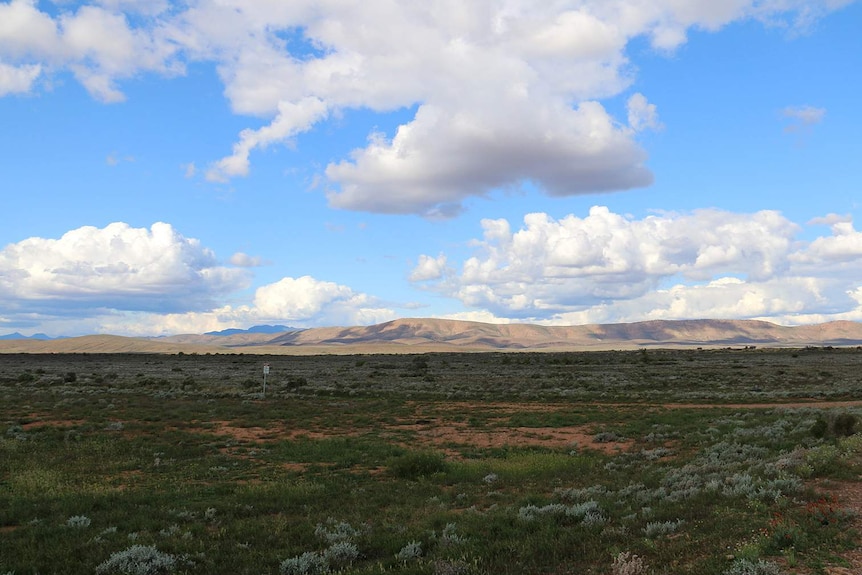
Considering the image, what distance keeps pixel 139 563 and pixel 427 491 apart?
25.2 feet

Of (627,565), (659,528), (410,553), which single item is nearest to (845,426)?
(659,528)

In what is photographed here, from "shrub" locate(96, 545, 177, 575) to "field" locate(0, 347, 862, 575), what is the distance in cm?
3

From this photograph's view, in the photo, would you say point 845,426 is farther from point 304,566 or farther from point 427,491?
point 304,566

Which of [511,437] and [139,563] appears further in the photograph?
[511,437]

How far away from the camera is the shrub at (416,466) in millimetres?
16453

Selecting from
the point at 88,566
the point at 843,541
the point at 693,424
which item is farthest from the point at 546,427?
the point at 88,566

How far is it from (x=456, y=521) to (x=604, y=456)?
9.98 metres

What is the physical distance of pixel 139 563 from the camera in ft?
28.0

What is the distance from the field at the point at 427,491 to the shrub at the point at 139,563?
0.03 m

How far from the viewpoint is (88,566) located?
868 centimetres

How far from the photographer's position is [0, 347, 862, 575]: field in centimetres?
838

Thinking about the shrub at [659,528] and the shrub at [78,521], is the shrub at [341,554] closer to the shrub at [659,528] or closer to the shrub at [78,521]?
the shrub at [659,528]

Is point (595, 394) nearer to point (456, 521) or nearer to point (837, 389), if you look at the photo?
point (837, 389)

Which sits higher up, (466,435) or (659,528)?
(659,528)
